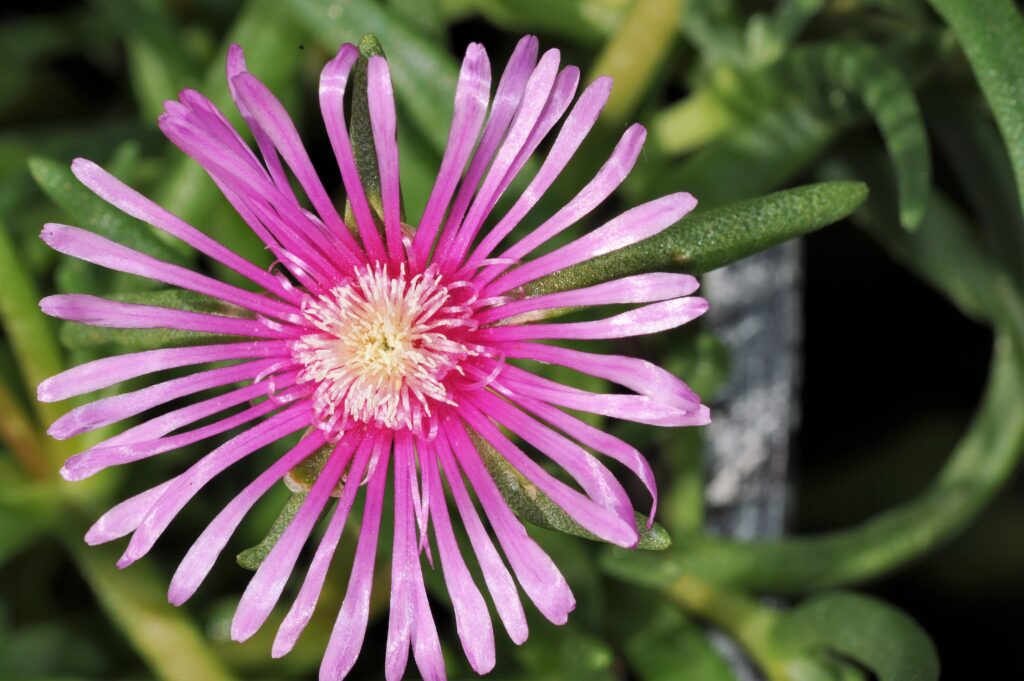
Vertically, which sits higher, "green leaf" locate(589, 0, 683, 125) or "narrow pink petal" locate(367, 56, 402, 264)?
"narrow pink petal" locate(367, 56, 402, 264)

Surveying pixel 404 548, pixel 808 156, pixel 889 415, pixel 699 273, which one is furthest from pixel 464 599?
pixel 889 415

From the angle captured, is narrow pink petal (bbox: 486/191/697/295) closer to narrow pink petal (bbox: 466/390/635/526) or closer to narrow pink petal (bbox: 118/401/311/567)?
narrow pink petal (bbox: 466/390/635/526)

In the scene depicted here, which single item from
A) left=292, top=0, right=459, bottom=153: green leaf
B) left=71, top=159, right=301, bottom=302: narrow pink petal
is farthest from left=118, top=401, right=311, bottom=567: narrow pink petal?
left=292, top=0, right=459, bottom=153: green leaf

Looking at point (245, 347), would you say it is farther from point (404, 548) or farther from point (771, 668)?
point (771, 668)

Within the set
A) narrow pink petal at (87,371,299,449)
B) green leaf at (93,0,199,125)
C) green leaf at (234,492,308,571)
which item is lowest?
green leaf at (234,492,308,571)

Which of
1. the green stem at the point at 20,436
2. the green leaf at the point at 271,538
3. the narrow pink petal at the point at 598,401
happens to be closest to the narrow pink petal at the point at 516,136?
the narrow pink petal at the point at 598,401

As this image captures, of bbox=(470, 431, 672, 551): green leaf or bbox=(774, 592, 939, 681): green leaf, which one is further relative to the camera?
bbox=(774, 592, 939, 681): green leaf
